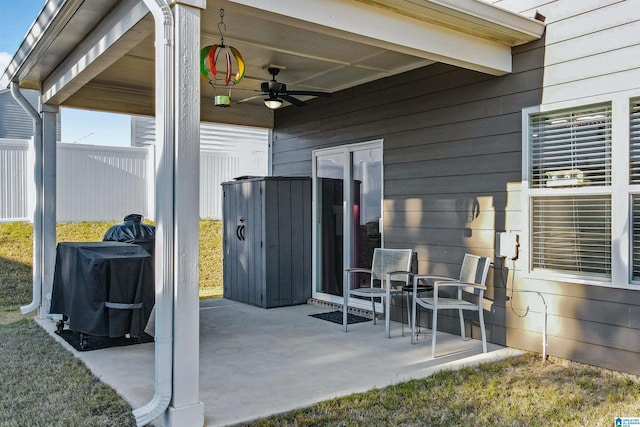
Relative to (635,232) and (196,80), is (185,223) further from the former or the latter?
(635,232)

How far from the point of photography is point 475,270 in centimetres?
452

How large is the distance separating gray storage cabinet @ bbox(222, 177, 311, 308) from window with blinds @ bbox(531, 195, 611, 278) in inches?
123

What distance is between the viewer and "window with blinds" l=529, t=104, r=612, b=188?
12.9ft

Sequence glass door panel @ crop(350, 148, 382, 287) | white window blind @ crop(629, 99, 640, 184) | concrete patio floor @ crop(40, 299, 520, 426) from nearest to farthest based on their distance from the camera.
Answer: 1. concrete patio floor @ crop(40, 299, 520, 426)
2. white window blind @ crop(629, 99, 640, 184)
3. glass door panel @ crop(350, 148, 382, 287)

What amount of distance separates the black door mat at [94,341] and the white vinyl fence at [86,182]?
4.68m

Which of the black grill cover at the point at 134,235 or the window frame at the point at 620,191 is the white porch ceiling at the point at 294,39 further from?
the black grill cover at the point at 134,235

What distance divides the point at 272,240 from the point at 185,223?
3.73 meters

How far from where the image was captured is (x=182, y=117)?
2.79 m

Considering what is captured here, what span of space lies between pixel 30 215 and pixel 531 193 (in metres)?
7.88

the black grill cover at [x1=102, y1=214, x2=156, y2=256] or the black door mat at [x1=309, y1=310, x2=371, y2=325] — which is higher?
the black grill cover at [x1=102, y1=214, x2=156, y2=256]

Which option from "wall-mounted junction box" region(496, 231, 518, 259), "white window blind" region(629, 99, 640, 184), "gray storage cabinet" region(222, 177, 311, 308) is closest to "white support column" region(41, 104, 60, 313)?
"gray storage cabinet" region(222, 177, 311, 308)

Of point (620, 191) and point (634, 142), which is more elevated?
point (634, 142)

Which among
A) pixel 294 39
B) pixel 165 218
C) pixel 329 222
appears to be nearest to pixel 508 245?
pixel 294 39

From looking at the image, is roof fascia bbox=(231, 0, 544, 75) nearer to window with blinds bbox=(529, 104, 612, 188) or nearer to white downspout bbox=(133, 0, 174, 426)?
white downspout bbox=(133, 0, 174, 426)
